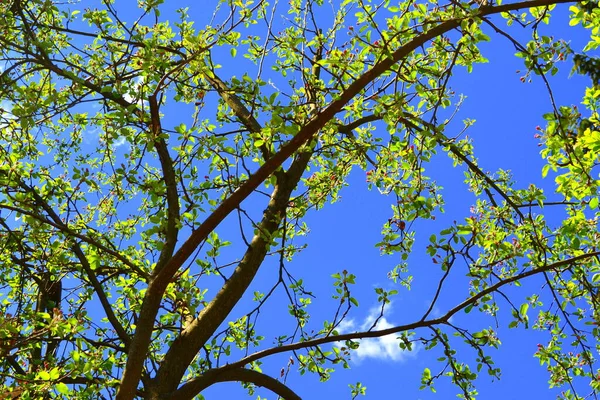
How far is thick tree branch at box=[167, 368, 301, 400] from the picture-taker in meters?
4.47

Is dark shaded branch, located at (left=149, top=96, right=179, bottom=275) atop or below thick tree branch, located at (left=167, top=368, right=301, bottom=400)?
atop

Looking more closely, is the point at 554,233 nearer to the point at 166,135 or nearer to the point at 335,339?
the point at 335,339

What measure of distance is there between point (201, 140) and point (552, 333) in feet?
11.7

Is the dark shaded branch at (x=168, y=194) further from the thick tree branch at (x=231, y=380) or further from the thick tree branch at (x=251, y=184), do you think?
the thick tree branch at (x=231, y=380)

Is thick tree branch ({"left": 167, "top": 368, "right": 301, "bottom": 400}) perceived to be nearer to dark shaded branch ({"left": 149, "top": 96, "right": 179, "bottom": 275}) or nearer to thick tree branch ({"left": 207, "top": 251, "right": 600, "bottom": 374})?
thick tree branch ({"left": 207, "top": 251, "right": 600, "bottom": 374})

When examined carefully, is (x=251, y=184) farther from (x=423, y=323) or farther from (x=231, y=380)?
(x=231, y=380)

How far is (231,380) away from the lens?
5.14m

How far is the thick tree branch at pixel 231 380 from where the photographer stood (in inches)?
176

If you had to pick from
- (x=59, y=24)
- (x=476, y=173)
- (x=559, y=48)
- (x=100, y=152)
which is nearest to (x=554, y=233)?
(x=559, y=48)

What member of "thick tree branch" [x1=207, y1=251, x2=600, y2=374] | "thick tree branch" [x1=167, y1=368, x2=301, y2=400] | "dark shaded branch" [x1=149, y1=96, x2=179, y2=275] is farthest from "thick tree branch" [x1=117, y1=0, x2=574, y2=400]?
"thick tree branch" [x1=207, y1=251, x2=600, y2=374]

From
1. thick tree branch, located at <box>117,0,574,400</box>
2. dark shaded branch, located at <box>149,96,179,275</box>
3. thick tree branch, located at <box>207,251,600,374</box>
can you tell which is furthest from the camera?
dark shaded branch, located at <box>149,96,179,275</box>

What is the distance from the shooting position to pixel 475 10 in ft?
11.4

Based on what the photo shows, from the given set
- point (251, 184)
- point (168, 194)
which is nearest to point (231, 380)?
point (168, 194)

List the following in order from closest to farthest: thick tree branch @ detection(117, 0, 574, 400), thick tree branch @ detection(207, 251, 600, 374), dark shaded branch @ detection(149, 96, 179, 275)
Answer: thick tree branch @ detection(117, 0, 574, 400), thick tree branch @ detection(207, 251, 600, 374), dark shaded branch @ detection(149, 96, 179, 275)
